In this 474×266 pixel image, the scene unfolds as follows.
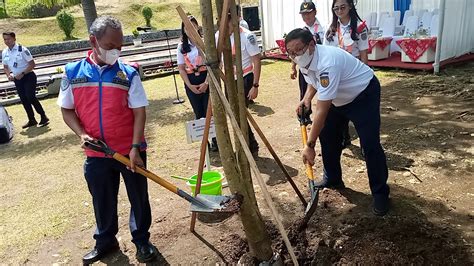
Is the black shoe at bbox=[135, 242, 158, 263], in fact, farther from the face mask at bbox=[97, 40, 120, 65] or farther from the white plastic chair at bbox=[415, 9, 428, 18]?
the white plastic chair at bbox=[415, 9, 428, 18]

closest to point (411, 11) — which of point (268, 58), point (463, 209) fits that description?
point (268, 58)

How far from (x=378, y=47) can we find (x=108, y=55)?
27.7 ft

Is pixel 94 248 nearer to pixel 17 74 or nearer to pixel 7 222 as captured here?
pixel 7 222

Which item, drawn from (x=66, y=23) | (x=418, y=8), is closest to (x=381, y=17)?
(x=418, y=8)

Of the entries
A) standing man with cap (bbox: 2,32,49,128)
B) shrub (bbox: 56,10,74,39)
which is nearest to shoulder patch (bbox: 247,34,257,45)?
standing man with cap (bbox: 2,32,49,128)

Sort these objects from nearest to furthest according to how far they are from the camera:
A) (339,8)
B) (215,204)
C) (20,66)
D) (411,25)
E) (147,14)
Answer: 1. (215,204)
2. (339,8)
3. (20,66)
4. (411,25)
5. (147,14)

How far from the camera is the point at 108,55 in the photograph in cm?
273

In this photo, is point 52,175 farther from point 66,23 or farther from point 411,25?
point 66,23

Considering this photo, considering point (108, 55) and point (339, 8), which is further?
point (339, 8)

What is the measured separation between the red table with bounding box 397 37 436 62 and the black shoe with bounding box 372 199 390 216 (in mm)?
6454

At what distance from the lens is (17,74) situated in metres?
7.63

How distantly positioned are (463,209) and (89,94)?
3.17 metres

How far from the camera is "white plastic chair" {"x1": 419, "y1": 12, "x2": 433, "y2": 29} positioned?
973cm

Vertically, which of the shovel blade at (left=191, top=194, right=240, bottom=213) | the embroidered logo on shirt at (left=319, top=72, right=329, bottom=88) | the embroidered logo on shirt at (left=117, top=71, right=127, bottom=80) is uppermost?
the embroidered logo on shirt at (left=117, top=71, right=127, bottom=80)
